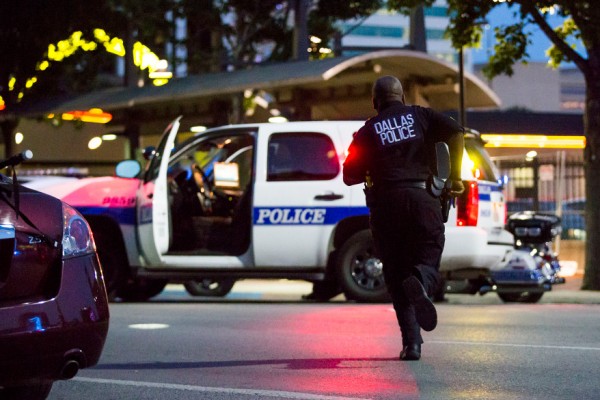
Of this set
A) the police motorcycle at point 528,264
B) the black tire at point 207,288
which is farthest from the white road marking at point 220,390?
the black tire at point 207,288

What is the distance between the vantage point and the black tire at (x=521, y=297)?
15016mm

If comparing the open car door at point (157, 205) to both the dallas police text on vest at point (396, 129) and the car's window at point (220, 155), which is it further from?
the dallas police text on vest at point (396, 129)

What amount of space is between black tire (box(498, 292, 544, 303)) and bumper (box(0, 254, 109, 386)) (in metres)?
9.75

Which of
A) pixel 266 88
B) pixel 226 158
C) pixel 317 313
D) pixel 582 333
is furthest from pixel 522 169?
pixel 582 333

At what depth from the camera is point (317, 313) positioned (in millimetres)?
12250

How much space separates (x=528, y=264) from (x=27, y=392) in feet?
29.7

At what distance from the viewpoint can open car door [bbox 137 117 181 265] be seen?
535 inches

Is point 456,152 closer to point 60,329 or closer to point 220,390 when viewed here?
point 220,390

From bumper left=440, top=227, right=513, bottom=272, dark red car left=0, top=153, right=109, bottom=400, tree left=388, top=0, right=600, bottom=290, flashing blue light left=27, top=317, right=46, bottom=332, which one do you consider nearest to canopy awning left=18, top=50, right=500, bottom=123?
tree left=388, top=0, right=600, bottom=290

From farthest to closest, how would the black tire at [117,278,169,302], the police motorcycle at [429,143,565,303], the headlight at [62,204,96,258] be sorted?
the black tire at [117,278,169,302], the police motorcycle at [429,143,565,303], the headlight at [62,204,96,258]

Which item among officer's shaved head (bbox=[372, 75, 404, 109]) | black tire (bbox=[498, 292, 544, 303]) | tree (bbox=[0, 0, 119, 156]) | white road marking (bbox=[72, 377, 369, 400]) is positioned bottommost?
black tire (bbox=[498, 292, 544, 303])

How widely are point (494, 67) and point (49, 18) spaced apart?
15.3 metres

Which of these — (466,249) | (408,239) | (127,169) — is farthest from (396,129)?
(127,169)

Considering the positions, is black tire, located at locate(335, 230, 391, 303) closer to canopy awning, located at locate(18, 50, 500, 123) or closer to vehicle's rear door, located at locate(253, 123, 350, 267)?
vehicle's rear door, located at locate(253, 123, 350, 267)
